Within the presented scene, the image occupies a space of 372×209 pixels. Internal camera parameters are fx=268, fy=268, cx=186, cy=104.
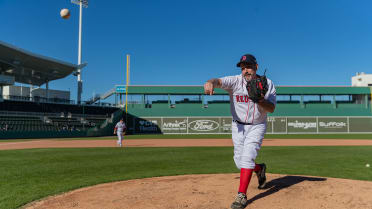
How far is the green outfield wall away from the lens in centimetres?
3781

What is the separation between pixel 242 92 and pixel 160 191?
6.54 feet

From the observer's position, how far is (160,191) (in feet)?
13.8

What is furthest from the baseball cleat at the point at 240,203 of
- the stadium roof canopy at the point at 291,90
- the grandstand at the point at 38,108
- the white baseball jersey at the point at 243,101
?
the stadium roof canopy at the point at 291,90

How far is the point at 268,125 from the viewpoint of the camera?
38156 millimetres

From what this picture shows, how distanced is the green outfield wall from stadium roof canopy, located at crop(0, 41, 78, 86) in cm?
1274

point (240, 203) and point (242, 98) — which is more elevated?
point (242, 98)

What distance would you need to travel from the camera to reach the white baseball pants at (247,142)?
3641 mm

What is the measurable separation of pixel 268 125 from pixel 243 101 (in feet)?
119

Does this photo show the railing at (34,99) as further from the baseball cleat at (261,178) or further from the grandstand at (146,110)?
the baseball cleat at (261,178)

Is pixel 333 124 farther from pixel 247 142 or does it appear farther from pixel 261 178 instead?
pixel 247 142

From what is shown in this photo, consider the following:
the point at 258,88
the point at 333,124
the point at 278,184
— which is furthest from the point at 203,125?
the point at 258,88

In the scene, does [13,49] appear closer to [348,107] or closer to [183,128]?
[183,128]

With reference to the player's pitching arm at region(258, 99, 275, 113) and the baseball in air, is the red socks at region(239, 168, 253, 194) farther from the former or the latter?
the baseball in air

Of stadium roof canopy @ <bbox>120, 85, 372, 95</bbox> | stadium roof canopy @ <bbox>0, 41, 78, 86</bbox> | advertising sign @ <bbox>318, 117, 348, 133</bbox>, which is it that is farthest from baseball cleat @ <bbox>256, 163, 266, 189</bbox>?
stadium roof canopy @ <bbox>120, 85, 372, 95</bbox>
